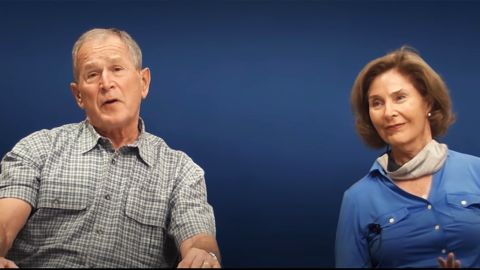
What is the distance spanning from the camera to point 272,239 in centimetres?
221

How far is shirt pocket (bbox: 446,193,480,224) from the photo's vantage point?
71.7 inches

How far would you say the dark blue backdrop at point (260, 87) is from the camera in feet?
7.29

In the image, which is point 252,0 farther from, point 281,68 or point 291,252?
point 291,252

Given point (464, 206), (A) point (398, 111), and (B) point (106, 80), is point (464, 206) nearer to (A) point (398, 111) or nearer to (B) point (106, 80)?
(A) point (398, 111)

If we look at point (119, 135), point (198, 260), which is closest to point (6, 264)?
point (198, 260)

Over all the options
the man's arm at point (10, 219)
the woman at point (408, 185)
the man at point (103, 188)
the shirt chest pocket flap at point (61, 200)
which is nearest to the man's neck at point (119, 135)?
the man at point (103, 188)

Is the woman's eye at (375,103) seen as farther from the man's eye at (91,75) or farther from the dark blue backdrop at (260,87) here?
the man's eye at (91,75)

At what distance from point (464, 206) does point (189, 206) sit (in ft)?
2.45

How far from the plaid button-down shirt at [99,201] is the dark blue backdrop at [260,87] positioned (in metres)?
0.27

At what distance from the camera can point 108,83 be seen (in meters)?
1.96

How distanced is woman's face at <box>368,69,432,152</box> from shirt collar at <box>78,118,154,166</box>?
2.17ft

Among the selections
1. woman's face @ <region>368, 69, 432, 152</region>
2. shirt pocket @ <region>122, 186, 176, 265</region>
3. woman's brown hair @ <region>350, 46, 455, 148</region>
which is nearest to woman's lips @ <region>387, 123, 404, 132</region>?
woman's face @ <region>368, 69, 432, 152</region>

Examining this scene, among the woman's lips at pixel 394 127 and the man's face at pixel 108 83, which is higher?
the man's face at pixel 108 83

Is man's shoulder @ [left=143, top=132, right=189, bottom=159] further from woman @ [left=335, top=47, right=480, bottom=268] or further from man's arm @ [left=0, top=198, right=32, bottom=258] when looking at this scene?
woman @ [left=335, top=47, right=480, bottom=268]
